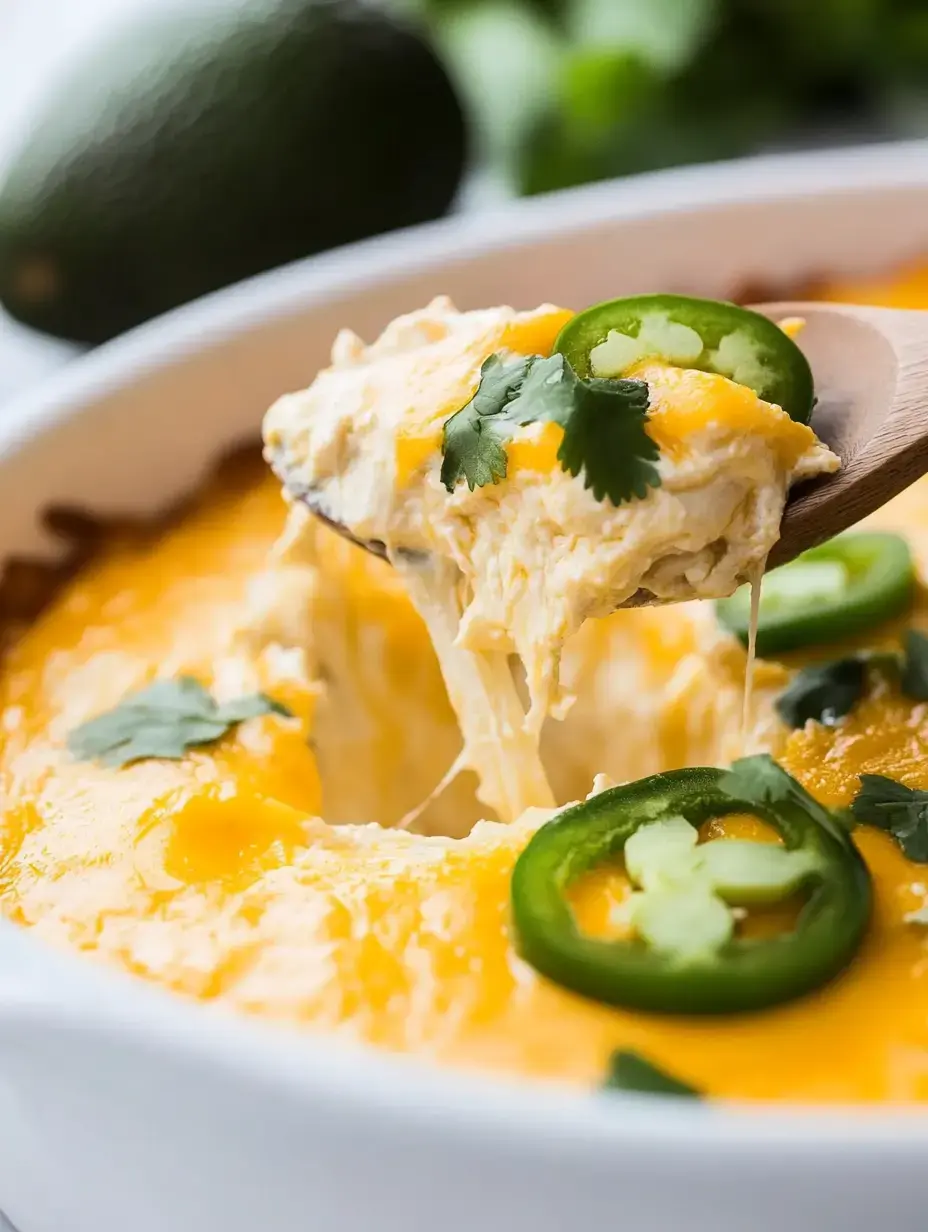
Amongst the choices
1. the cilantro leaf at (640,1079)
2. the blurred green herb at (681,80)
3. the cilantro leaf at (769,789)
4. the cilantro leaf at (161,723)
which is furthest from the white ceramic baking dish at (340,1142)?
the blurred green herb at (681,80)

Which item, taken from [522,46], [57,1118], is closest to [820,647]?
[57,1118]

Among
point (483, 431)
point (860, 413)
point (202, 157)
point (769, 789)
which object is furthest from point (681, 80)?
point (769, 789)

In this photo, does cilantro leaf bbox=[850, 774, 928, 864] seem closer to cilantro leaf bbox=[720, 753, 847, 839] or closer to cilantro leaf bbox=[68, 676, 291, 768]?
cilantro leaf bbox=[720, 753, 847, 839]

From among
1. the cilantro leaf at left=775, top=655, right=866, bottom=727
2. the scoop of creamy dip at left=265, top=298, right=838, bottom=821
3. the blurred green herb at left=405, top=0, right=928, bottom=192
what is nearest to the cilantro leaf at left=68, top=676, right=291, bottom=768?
the scoop of creamy dip at left=265, top=298, right=838, bottom=821

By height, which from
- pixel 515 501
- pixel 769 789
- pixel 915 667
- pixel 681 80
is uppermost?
pixel 515 501

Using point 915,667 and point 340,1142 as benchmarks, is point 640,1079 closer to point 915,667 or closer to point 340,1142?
point 340,1142

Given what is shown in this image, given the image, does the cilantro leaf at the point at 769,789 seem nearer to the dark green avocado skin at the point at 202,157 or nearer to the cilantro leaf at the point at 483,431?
the cilantro leaf at the point at 483,431

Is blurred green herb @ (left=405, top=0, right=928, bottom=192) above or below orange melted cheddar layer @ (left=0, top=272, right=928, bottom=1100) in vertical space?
below
